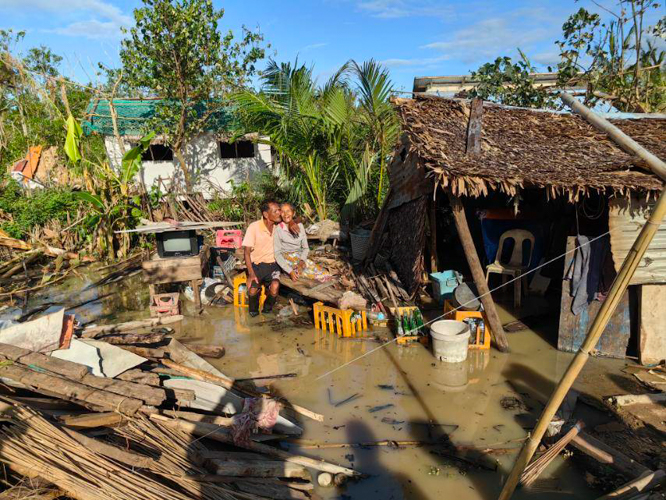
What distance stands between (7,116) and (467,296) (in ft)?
73.5

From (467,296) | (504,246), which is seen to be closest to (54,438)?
(467,296)

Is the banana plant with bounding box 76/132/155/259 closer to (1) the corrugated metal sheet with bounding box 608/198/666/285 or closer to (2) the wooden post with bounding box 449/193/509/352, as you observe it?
(2) the wooden post with bounding box 449/193/509/352

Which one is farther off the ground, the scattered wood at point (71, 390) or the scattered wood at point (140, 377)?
the scattered wood at point (71, 390)

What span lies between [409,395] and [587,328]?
2.69m

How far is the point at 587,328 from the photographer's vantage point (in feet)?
A: 18.6

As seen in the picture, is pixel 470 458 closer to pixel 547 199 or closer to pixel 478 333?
pixel 478 333

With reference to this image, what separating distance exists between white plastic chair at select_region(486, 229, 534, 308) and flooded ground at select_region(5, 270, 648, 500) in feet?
1.80

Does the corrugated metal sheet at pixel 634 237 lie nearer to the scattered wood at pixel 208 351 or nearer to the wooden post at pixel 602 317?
the wooden post at pixel 602 317

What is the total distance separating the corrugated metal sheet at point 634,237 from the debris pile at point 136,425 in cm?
423

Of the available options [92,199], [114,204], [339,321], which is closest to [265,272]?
[339,321]

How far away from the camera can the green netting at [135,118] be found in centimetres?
1292

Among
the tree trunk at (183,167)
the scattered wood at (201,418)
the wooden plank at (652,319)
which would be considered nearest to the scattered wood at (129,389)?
the scattered wood at (201,418)

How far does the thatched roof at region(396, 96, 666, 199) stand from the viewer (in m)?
5.20

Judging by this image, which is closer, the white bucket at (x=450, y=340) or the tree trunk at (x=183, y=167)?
the white bucket at (x=450, y=340)
